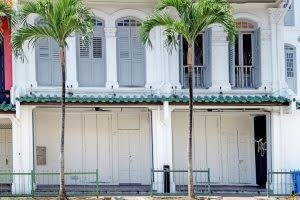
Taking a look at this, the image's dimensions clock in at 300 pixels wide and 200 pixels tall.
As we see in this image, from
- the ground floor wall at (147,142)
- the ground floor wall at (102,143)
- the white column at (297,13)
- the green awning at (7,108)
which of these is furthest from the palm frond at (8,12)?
the white column at (297,13)

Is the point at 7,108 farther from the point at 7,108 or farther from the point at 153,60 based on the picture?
the point at 153,60

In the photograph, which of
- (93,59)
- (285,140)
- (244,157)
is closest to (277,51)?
(285,140)

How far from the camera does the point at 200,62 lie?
21484mm

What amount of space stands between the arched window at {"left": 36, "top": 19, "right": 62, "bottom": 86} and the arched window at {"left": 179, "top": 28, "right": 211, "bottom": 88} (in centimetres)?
465

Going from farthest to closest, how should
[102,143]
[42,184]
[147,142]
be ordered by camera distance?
[147,142], [102,143], [42,184]

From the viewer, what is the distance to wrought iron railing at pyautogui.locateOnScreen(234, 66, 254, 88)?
2145 centimetres

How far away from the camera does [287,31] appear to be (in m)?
22.6

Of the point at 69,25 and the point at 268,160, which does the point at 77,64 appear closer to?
the point at 69,25

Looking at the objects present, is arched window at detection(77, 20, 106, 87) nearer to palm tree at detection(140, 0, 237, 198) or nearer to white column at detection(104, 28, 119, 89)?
white column at detection(104, 28, 119, 89)

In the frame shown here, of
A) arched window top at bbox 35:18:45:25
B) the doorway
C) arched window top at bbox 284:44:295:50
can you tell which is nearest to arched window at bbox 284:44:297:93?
arched window top at bbox 284:44:295:50

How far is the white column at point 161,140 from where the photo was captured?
785 inches

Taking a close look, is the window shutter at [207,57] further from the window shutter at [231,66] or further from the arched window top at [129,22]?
the arched window top at [129,22]

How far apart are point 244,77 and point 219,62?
126 cm

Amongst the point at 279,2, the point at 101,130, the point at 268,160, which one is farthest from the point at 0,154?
the point at 279,2
